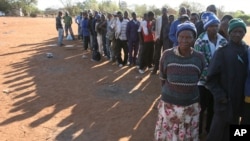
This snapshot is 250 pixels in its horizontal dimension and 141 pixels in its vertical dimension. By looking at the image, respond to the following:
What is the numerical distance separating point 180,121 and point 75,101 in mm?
3973

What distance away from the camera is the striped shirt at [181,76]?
341 cm

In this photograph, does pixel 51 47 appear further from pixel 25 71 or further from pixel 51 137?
pixel 51 137

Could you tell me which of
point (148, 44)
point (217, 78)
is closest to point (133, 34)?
point (148, 44)

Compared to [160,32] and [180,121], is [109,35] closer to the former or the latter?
[160,32]

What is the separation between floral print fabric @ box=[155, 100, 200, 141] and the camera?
3.50 m

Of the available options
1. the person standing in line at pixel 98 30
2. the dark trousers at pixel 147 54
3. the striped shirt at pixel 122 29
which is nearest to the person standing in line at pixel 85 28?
the person standing in line at pixel 98 30

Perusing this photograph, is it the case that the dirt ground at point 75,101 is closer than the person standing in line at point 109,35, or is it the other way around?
the dirt ground at point 75,101

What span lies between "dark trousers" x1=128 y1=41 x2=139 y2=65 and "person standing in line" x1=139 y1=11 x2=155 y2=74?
0.56 metres

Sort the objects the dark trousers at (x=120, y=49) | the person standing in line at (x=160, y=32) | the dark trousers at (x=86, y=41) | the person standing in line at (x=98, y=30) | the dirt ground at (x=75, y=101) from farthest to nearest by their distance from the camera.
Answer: the dark trousers at (x=86, y=41) < the person standing in line at (x=98, y=30) < the dark trousers at (x=120, y=49) < the person standing in line at (x=160, y=32) < the dirt ground at (x=75, y=101)

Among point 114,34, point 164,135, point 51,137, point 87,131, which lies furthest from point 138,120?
point 114,34

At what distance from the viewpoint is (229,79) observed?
347 centimetres

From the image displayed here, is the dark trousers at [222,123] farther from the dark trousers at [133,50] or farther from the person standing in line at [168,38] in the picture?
the dark trousers at [133,50]

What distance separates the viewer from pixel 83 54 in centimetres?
1316

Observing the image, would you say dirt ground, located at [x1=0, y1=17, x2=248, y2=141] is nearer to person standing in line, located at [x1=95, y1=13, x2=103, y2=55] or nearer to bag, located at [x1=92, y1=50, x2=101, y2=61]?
A: bag, located at [x1=92, y1=50, x2=101, y2=61]
